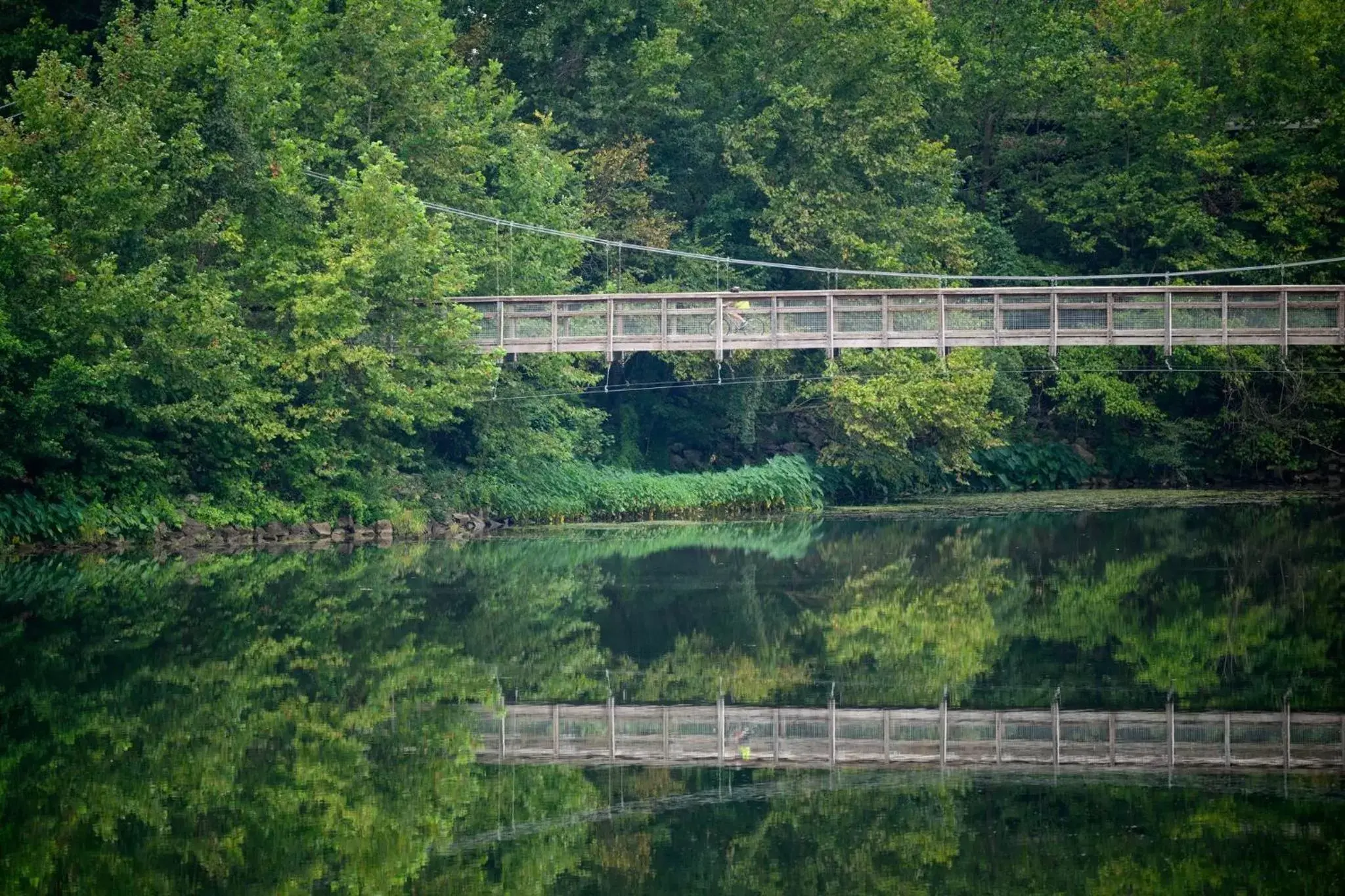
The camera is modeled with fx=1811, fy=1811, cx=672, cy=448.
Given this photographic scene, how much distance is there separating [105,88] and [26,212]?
4.50m

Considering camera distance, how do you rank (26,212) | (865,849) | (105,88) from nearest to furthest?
(865,849), (26,212), (105,88)

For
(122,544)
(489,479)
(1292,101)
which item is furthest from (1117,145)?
(122,544)

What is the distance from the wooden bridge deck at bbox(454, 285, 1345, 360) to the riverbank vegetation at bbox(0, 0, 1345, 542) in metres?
1.98

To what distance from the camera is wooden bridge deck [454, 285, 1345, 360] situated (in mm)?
37094

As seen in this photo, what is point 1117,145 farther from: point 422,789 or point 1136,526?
point 422,789

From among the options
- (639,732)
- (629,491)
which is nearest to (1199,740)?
(639,732)

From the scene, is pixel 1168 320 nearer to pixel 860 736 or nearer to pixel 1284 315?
pixel 1284 315

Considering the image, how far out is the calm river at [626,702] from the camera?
1225 cm

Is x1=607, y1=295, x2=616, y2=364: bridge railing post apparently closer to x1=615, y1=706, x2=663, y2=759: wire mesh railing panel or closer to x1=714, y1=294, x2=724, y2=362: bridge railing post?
x1=714, y1=294, x2=724, y2=362: bridge railing post

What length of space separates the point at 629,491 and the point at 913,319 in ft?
28.2

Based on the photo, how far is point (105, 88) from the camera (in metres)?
34.4

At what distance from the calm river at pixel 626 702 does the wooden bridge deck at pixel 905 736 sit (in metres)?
0.33

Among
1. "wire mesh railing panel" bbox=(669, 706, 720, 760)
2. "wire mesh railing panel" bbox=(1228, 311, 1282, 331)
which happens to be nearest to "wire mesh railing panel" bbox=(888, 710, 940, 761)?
"wire mesh railing panel" bbox=(669, 706, 720, 760)

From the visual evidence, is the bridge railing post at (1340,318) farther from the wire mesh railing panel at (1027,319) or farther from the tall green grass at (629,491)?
the tall green grass at (629,491)
